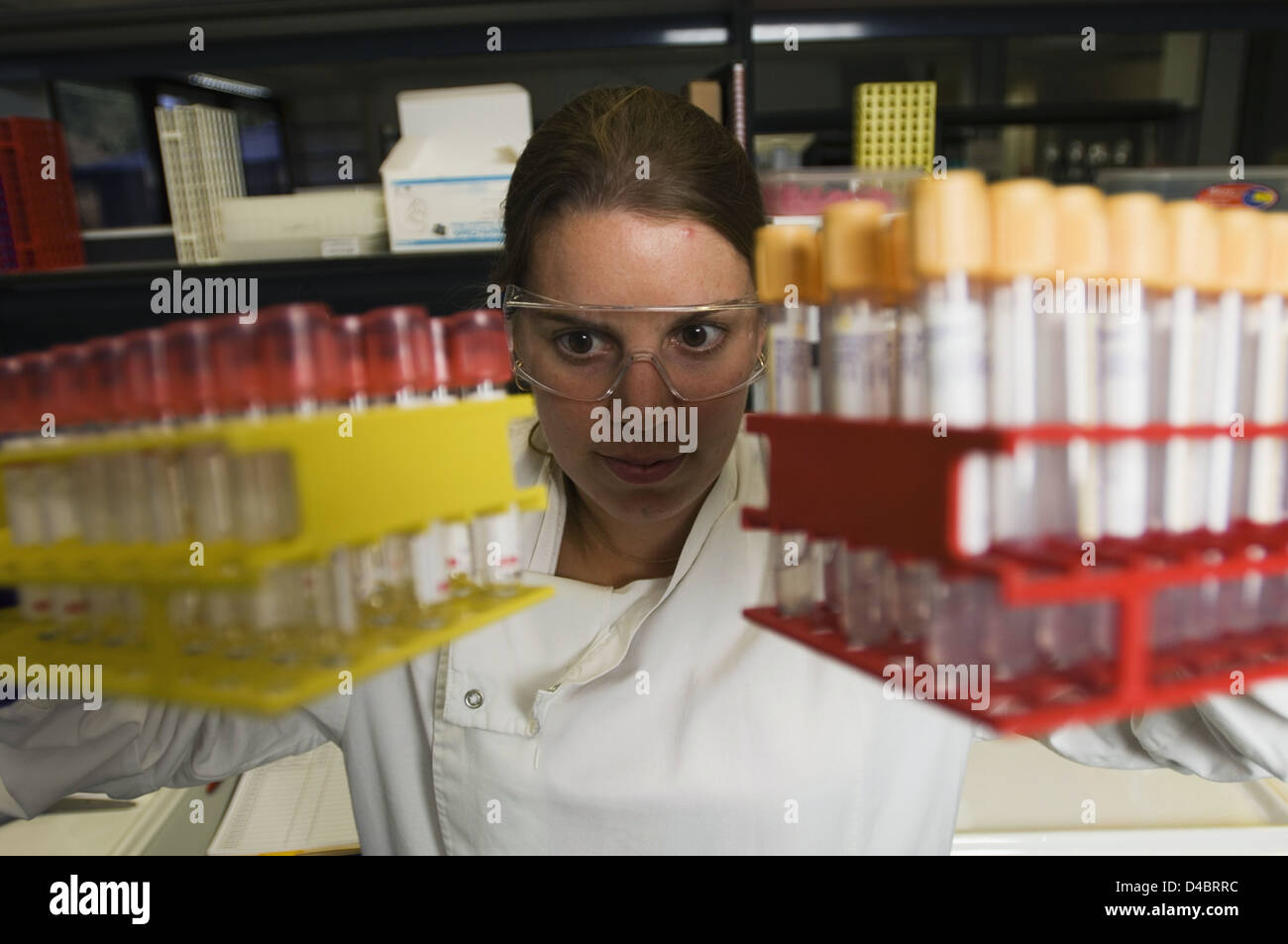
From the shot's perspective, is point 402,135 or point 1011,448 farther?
point 402,135

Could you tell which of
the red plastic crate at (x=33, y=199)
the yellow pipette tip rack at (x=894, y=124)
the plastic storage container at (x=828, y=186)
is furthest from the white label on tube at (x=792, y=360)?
the red plastic crate at (x=33, y=199)

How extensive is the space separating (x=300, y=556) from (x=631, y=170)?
2.08ft

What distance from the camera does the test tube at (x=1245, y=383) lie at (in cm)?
61

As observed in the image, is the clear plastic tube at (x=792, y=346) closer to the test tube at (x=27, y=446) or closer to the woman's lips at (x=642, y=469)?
the woman's lips at (x=642, y=469)

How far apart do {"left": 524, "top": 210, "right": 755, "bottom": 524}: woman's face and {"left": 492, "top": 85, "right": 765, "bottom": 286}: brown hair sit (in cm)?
3

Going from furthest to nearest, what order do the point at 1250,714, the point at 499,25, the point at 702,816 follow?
the point at 499,25, the point at 702,816, the point at 1250,714

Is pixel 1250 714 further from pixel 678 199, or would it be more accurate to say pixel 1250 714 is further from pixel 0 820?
pixel 0 820

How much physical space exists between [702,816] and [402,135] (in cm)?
161

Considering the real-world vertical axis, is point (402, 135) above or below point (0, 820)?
above

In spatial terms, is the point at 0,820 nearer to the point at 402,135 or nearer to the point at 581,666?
the point at 581,666

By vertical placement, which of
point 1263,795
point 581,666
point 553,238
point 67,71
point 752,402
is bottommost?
point 1263,795

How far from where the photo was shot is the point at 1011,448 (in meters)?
0.50

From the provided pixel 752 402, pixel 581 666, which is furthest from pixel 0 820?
pixel 752 402

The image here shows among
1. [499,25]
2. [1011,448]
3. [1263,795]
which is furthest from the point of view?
[499,25]
